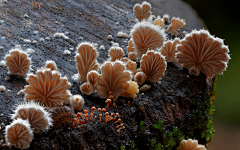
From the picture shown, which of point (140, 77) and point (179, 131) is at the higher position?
point (140, 77)

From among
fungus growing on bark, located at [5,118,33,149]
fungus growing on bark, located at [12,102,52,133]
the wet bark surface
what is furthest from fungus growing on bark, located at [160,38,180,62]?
fungus growing on bark, located at [5,118,33,149]

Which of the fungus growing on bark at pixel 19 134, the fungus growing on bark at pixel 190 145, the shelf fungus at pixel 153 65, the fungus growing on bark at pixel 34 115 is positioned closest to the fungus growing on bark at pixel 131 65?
the shelf fungus at pixel 153 65

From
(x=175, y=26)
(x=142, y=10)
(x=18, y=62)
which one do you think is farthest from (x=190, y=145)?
(x=142, y=10)

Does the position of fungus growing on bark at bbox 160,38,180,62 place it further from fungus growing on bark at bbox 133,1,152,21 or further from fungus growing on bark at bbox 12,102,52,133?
fungus growing on bark at bbox 12,102,52,133

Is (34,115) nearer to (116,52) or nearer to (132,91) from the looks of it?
(132,91)

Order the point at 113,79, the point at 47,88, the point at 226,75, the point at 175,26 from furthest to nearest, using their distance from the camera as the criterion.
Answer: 1. the point at 226,75
2. the point at 175,26
3. the point at 113,79
4. the point at 47,88
